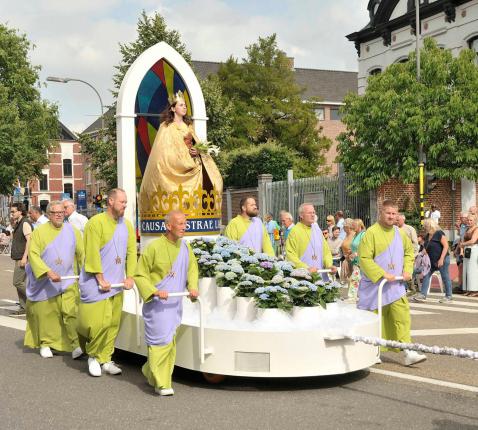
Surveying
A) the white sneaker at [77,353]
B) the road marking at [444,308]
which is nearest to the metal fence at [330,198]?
the road marking at [444,308]

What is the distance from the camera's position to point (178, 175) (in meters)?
12.1

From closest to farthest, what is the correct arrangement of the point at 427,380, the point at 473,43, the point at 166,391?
the point at 166,391 → the point at 427,380 → the point at 473,43

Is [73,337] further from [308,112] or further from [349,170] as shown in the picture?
[308,112]

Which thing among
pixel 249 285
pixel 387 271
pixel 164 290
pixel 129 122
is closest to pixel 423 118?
pixel 129 122

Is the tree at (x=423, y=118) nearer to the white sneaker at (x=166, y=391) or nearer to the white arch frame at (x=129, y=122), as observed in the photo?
the white arch frame at (x=129, y=122)

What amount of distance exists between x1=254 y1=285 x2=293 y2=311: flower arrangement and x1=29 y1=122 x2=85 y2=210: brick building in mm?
85900

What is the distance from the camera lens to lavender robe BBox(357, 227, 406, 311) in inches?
316

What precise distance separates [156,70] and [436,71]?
48.2 ft

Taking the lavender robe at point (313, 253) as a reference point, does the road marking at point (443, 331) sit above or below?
below

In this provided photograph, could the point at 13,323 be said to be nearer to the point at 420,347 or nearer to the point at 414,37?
the point at 420,347

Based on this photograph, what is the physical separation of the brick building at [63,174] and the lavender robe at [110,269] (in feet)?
279

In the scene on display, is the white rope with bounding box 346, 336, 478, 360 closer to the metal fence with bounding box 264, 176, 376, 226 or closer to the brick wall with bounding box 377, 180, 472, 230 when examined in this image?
the metal fence with bounding box 264, 176, 376, 226

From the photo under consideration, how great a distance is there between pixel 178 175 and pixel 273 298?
5.19 m

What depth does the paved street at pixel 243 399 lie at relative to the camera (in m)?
5.83
